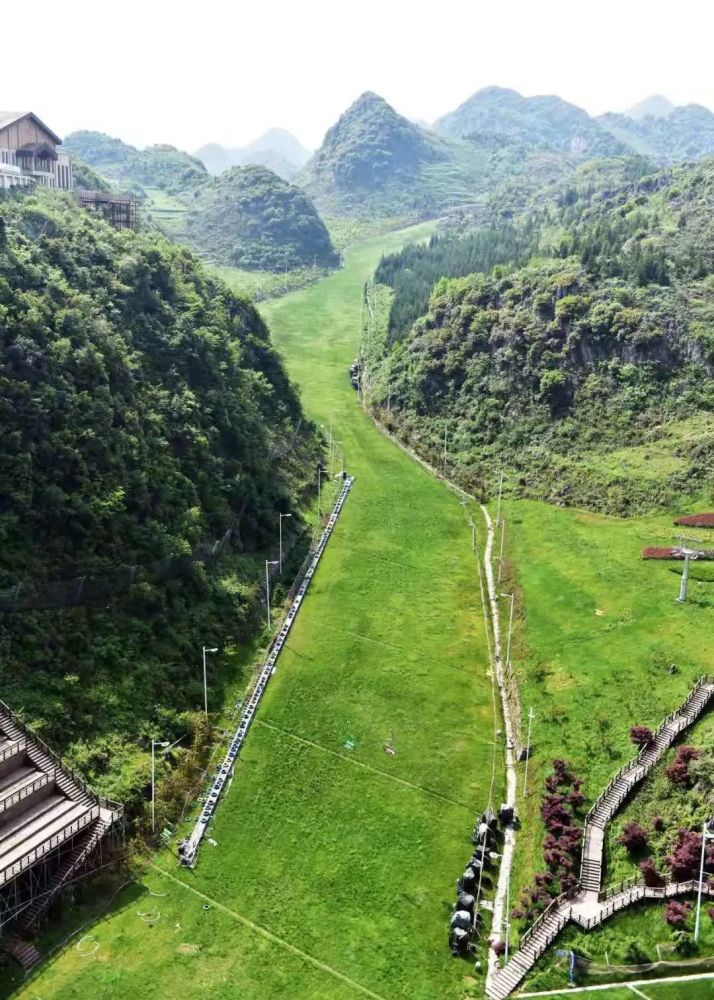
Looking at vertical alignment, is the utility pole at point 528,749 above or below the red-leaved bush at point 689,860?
below

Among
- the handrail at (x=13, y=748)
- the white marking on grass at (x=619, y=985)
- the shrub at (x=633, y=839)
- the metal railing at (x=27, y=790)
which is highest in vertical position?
the handrail at (x=13, y=748)

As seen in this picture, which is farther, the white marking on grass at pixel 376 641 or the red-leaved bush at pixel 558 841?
the white marking on grass at pixel 376 641

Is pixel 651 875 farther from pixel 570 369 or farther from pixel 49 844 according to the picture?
pixel 570 369

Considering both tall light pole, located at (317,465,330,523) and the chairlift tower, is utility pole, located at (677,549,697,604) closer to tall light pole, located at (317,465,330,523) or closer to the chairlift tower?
the chairlift tower

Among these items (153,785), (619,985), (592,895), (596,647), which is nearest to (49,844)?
(153,785)

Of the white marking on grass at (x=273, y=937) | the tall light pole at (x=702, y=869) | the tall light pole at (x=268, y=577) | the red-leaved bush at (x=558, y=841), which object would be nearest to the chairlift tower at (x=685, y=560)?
the red-leaved bush at (x=558, y=841)

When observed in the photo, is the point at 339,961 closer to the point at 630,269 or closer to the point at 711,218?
the point at 630,269

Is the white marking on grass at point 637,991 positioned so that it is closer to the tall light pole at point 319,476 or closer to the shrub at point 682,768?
the shrub at point 682,768
